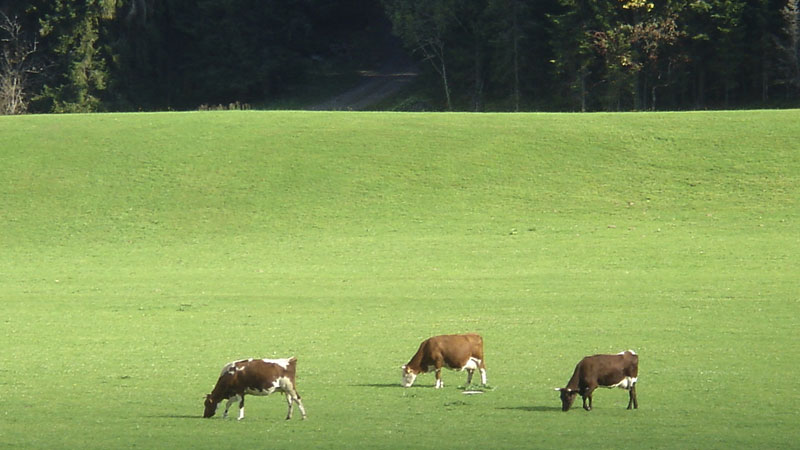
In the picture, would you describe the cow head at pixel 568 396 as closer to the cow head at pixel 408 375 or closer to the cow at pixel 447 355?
the cow at pixel 447 355

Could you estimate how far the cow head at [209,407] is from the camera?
624 inches

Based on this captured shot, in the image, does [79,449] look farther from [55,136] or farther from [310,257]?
[55,136]

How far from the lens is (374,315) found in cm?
2698

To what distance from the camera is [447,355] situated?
17547 millimetres

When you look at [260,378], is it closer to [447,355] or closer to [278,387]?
[278,387]

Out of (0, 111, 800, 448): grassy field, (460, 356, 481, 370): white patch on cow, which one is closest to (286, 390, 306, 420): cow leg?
(0, 111, 800, 448): grassy field

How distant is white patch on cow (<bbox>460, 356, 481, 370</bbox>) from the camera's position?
1770 cm

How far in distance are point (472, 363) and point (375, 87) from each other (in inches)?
3170

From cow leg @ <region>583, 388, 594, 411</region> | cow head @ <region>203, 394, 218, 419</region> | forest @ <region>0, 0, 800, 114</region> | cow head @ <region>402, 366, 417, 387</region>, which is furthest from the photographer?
forest @ <region>0, 0, 800, 114</region>

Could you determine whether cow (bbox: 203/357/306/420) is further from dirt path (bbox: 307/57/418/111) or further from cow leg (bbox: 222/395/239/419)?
dirt path (bbox: 307/57/418/111)

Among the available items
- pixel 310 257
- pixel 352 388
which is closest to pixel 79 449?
pixel 352 388

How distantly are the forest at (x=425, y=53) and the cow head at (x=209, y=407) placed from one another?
63247mm

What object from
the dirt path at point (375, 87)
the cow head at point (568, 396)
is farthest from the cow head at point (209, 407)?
the dirt path at point (375, 87)

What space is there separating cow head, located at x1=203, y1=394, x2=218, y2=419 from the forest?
63.2 m
